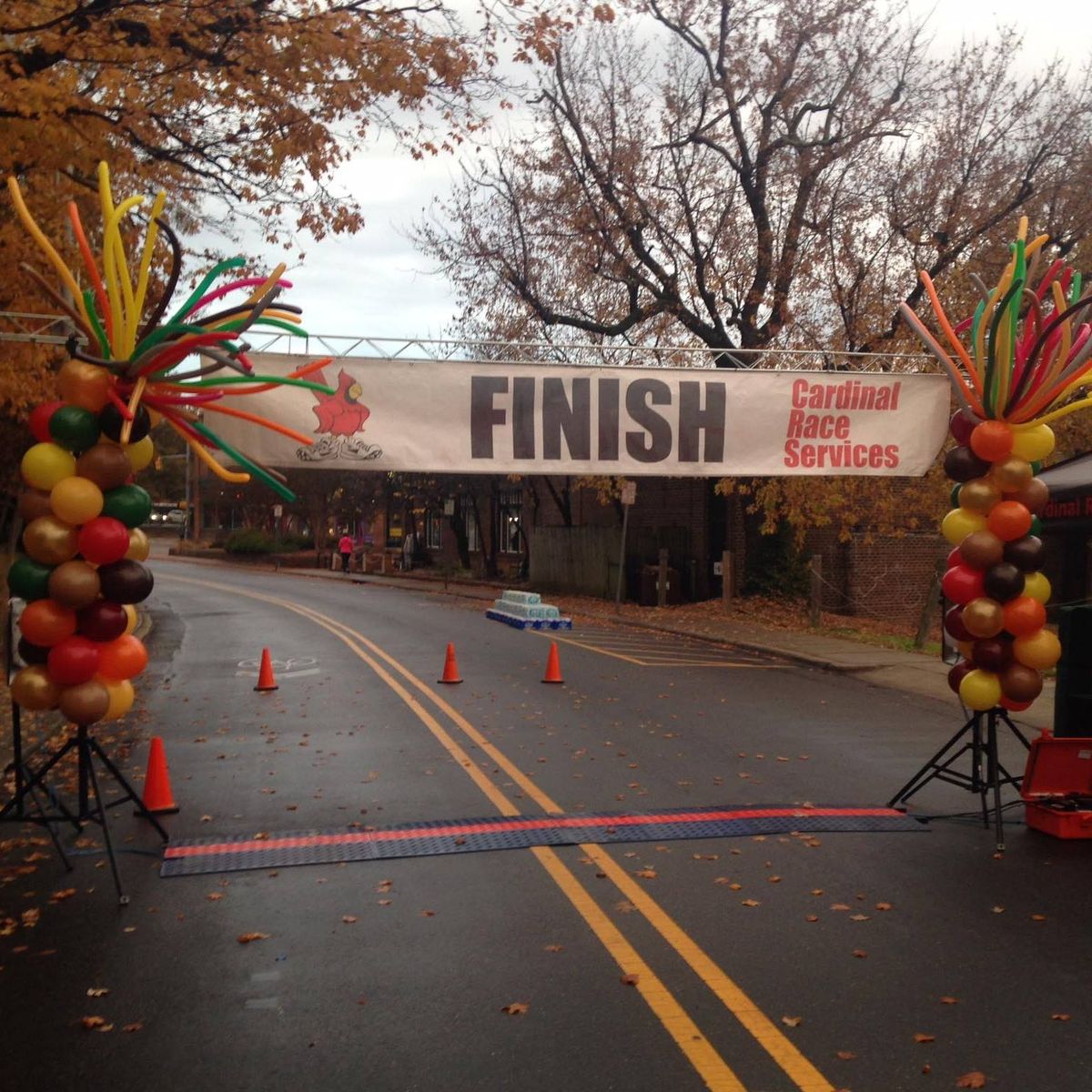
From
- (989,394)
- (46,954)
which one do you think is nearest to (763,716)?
(989,394)

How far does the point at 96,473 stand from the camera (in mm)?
6922

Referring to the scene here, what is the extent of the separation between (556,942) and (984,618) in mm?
4038

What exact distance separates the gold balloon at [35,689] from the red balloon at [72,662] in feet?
0.16

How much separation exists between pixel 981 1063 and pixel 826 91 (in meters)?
23.8

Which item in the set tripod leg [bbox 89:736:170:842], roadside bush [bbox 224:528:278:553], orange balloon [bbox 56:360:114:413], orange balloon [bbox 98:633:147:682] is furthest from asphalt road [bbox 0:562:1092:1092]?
roadside bush [bbox 224:528:278:553]

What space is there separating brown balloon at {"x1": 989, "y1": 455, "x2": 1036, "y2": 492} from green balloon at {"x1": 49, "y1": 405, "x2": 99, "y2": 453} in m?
6.14

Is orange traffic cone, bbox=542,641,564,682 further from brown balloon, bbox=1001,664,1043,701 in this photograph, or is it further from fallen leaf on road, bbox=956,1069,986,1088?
fallen leaf on road, bbox=956,1069,986,1088

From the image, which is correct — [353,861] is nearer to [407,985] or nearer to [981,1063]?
[407,985]

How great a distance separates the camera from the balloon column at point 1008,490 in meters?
7.85

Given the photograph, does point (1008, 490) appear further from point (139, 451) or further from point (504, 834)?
point (139, 451)

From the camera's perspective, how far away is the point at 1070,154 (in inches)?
954

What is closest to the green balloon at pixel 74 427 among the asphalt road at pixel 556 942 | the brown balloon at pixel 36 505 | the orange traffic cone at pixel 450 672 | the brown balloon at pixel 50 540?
the brown balloon at pixel 36 505

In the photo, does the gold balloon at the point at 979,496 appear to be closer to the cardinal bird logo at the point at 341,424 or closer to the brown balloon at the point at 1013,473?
the brown balloon at the point at 1013,473

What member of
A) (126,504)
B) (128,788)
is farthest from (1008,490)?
(128,788)
